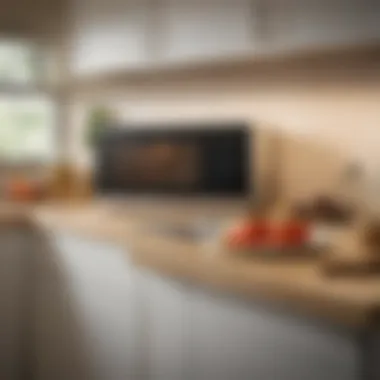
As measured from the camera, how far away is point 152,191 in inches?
111

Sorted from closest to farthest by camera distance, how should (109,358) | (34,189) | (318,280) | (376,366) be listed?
(376,366) → (318,280) → (109,358) → (34,189)

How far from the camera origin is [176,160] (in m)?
2.80

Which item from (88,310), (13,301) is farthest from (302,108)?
(13,301)

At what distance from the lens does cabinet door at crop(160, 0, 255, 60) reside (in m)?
2.50

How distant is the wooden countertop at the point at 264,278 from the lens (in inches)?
51.8

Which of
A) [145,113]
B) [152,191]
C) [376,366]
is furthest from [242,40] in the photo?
[376,366]

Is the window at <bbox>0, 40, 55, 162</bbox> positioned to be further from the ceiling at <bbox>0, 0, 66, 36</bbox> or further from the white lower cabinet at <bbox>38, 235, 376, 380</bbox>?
the white lower cabinet at <bbox>38, 235, 376, 380</bbox>

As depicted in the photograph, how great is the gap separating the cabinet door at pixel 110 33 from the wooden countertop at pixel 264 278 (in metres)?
0.86

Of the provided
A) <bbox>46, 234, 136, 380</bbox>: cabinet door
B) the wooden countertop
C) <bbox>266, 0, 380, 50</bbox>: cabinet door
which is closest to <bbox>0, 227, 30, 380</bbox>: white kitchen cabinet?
<bbox>46, 234, 136, 380</bbox>: cabinet door

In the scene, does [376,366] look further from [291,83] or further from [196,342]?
[291,83]

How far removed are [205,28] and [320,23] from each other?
0.50 m

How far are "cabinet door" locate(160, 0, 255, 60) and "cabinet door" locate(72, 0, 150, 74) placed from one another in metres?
0.13

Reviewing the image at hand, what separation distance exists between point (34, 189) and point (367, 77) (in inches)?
56.5

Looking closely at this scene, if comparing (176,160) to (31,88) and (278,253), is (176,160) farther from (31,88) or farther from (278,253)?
(278,253)
